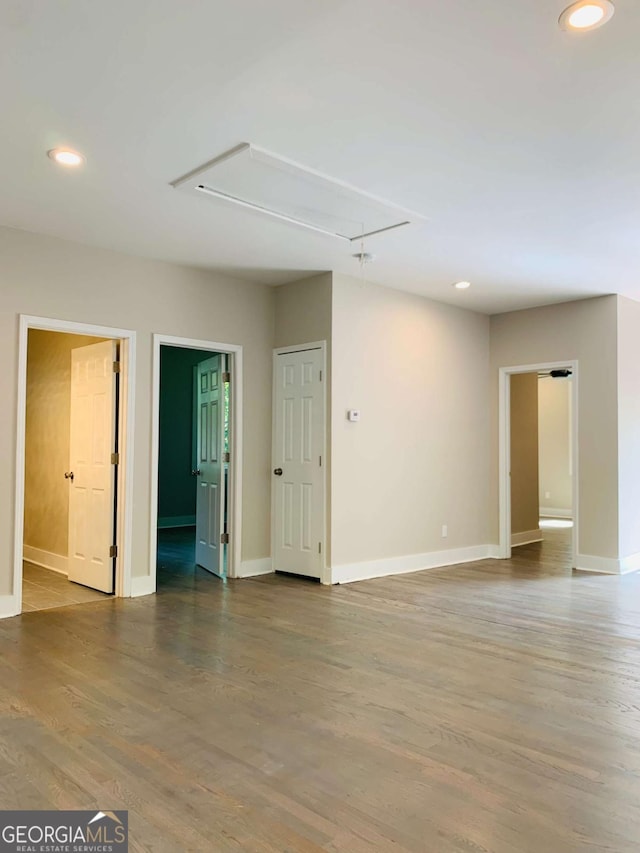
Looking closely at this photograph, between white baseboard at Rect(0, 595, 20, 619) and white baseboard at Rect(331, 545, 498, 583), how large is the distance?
2479 mm

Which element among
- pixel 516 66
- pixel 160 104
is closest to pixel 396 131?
pixel 516 66

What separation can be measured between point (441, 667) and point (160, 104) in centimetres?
314

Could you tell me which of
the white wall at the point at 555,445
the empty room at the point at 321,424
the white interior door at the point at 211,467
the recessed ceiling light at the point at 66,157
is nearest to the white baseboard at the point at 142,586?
the empty room at the point at 321,424

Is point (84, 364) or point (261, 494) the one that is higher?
point (84, 364)

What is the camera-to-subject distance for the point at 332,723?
2.78 meters

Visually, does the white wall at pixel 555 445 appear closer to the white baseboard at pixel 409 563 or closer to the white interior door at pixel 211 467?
the white baseboard at pixel 409 563

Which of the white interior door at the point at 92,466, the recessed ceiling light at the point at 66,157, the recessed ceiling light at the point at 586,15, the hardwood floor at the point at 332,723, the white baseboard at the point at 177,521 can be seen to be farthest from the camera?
the white baseboard at the point at 177,521

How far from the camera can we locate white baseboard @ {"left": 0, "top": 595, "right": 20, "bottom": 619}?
14.7ft

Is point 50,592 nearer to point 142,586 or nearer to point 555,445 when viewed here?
point 142,586

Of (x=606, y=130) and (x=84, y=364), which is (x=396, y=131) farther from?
(x=84, y=364)

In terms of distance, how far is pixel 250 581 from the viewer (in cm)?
578

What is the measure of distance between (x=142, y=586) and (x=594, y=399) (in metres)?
4.67

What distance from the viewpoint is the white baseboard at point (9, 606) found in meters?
4.48

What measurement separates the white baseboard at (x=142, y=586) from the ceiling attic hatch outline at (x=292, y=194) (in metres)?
3.02
